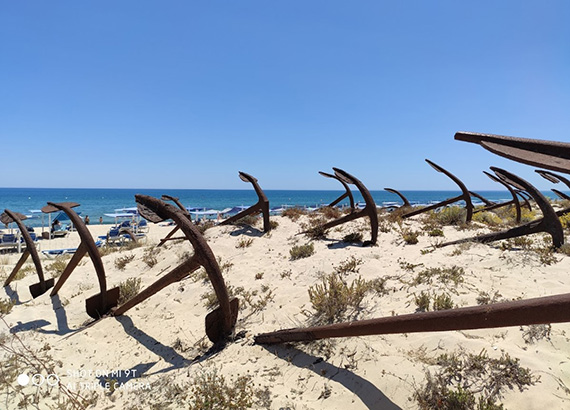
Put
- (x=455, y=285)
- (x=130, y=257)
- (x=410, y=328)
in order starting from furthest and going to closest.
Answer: (x=130, y=257)
(x=455, y=285)
(x=410, y=328)

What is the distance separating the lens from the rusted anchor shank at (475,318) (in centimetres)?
126

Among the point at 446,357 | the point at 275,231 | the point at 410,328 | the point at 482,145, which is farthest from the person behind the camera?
the point at 275,231

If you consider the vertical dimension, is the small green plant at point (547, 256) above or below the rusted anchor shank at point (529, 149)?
below

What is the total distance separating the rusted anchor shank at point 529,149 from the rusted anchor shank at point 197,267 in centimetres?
234

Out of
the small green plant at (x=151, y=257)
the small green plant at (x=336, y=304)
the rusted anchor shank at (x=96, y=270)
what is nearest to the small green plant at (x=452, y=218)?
the small green plant at (x=336, y=304)

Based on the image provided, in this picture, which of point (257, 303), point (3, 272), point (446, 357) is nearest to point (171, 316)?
point (257, 303)

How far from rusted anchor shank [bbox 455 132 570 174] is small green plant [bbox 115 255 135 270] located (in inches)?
282

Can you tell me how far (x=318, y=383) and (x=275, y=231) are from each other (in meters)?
6.06

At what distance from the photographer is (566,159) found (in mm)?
1431

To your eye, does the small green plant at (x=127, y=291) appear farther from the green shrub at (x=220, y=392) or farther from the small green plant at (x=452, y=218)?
the small green plant at (x=452, y=218)

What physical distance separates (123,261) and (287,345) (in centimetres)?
555

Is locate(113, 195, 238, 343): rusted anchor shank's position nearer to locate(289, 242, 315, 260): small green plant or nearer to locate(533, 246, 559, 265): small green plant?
locate(289, 242, 315, 260): small green plant

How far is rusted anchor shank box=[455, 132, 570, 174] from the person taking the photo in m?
1.32

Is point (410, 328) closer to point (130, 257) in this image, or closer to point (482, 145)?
point (482, 145)
